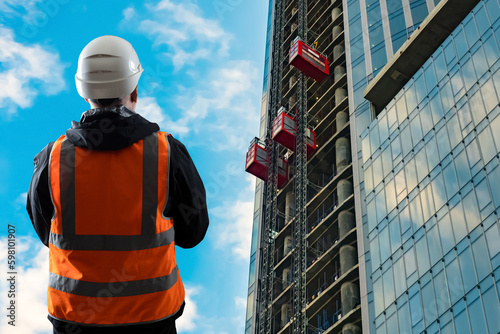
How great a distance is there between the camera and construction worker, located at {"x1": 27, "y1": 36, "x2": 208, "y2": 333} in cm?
324

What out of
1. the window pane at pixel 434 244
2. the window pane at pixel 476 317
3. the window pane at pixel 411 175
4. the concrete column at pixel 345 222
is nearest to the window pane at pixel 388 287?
the window pane at pixel 434 244

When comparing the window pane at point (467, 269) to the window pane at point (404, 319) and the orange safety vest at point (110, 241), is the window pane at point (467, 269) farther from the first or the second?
the orange safety vest at point (110, 241)

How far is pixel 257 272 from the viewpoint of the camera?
5456 centimetres

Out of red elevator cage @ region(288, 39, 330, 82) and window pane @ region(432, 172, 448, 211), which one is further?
red elevator cage @ region(288, 39, 330, 82)

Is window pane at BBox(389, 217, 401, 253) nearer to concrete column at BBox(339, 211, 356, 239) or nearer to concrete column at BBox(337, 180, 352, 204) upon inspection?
concrete column at BBox(339, 211, 356, 239)

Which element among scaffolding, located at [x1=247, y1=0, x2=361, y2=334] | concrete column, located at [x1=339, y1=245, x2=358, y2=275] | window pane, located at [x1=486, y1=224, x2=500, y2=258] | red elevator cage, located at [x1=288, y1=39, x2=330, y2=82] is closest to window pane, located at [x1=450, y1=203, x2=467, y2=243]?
window pane, located at [x1=486, y1=224, x2=500, y2=258]

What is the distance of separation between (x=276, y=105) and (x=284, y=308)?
23765mm

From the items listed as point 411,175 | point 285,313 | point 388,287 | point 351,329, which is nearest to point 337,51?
point 285,313

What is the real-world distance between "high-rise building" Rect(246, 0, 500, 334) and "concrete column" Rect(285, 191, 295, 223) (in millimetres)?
133

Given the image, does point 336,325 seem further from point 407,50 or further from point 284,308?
point 407,50

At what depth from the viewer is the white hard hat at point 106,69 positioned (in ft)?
11.6

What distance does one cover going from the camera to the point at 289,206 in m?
56.4

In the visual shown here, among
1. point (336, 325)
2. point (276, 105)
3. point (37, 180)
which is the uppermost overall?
point (276, 105)

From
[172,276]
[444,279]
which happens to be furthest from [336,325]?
[172,276]
